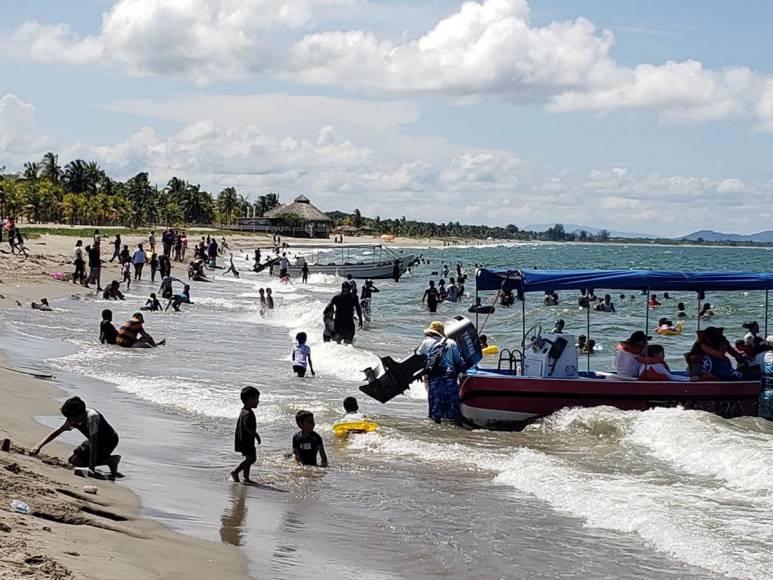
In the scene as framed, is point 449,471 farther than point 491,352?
No

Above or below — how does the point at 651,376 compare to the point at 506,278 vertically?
below

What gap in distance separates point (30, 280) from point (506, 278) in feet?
72.3

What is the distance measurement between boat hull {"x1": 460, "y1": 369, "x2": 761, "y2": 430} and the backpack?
39 centimetres

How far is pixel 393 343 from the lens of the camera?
2583 cm

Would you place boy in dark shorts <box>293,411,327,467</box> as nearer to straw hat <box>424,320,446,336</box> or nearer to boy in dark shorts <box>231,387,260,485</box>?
boy in dark shorts <box>231,387,260,485</box>

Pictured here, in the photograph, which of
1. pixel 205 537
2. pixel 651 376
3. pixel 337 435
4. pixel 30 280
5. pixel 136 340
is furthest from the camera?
pixel 30 280

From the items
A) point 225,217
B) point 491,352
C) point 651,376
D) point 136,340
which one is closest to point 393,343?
point 491,352

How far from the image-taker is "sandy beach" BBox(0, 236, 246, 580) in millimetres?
5578

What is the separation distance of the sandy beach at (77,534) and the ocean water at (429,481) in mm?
375

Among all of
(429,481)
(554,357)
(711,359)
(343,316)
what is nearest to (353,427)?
(429,481)

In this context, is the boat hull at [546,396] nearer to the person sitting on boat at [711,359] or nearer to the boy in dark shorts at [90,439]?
the person sitting on boat at [711,359]

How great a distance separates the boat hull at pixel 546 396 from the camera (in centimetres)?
1345

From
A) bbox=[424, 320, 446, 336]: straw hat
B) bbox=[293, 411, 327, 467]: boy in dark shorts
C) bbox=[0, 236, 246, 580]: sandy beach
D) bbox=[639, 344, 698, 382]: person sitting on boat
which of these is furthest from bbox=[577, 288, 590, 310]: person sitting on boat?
bbox=[0, 236, 246, 580]: sandy beach

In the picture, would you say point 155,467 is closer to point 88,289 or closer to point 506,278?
point 506,278
